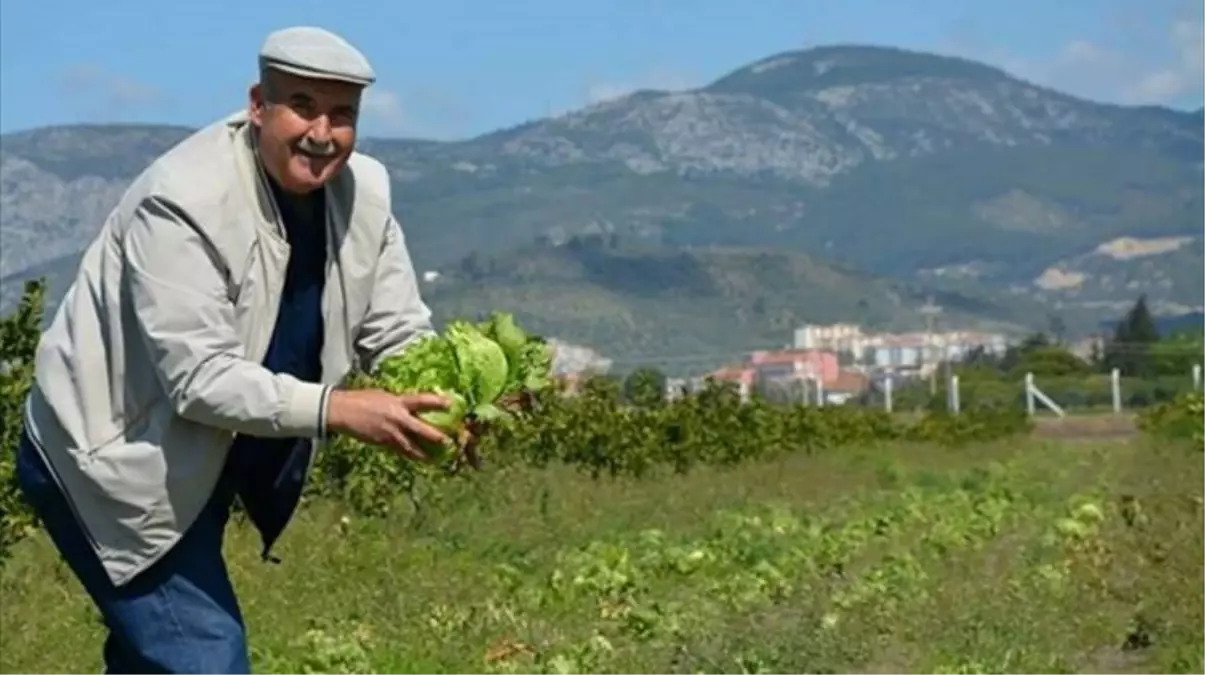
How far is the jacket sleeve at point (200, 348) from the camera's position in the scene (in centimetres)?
500

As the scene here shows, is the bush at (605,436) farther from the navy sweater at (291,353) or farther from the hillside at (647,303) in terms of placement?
the hillside at (647,303)

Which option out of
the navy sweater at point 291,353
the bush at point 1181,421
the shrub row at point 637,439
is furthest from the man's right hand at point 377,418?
the bush at point 1181,421

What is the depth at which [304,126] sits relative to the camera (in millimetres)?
5137

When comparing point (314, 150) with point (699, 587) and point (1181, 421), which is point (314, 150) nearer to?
point (699, 587)

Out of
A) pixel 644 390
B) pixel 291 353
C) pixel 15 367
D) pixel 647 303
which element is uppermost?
pixel 291 353

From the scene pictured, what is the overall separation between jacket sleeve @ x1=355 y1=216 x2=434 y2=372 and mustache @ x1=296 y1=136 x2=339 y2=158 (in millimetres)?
461

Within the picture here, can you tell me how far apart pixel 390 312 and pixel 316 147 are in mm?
630

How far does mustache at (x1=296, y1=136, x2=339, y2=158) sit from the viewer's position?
5.16 m

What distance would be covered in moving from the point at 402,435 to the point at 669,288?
619 ft

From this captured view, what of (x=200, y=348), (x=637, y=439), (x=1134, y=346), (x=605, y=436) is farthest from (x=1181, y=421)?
(x=1134, y=346)

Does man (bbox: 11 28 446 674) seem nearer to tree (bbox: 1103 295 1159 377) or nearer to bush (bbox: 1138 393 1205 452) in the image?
bush (bbox: 1138 393 1205 452)

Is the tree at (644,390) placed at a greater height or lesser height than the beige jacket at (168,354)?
lesser

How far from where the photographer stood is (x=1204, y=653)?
9406 millimetres

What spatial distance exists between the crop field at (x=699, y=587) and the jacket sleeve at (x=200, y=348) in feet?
12.3
